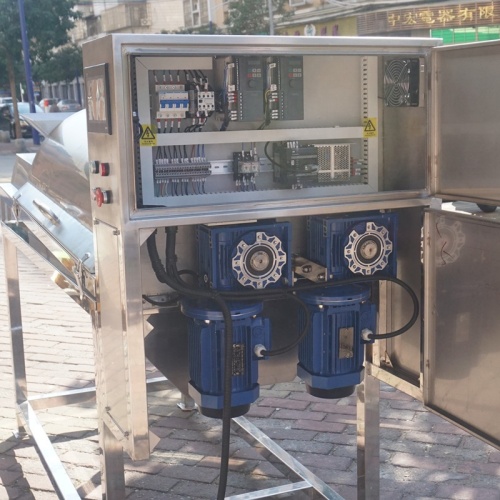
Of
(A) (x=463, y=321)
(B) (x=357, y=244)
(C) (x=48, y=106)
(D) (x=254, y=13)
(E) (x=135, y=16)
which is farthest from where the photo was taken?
(E) (x=135, y=16)

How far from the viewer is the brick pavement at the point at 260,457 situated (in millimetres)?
3375

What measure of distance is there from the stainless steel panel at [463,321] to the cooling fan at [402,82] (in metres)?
0.42

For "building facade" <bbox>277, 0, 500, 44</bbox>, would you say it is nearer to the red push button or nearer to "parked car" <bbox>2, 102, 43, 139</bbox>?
"parked car" <bbox>2, 102, 43, 139</bbox>

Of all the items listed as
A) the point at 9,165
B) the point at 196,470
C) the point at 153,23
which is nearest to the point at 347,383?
the point at 196,470

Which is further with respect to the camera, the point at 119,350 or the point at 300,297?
the point at 300,297

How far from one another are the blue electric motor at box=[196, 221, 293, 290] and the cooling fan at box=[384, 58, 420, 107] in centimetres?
58

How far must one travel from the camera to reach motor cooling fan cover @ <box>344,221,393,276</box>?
2.60m

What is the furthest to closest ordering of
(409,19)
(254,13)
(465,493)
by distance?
1. (254,13)
2. (409,19)
3. (465,493)

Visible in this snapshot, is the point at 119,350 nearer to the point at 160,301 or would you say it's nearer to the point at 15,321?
the point at 160,301

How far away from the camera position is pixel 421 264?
2561 millimetres

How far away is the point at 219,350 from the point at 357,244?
0.57 metres

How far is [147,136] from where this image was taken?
7.95ft

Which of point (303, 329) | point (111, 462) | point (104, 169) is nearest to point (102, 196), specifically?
point (104, 169)

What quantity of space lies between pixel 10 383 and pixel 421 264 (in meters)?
3.05
